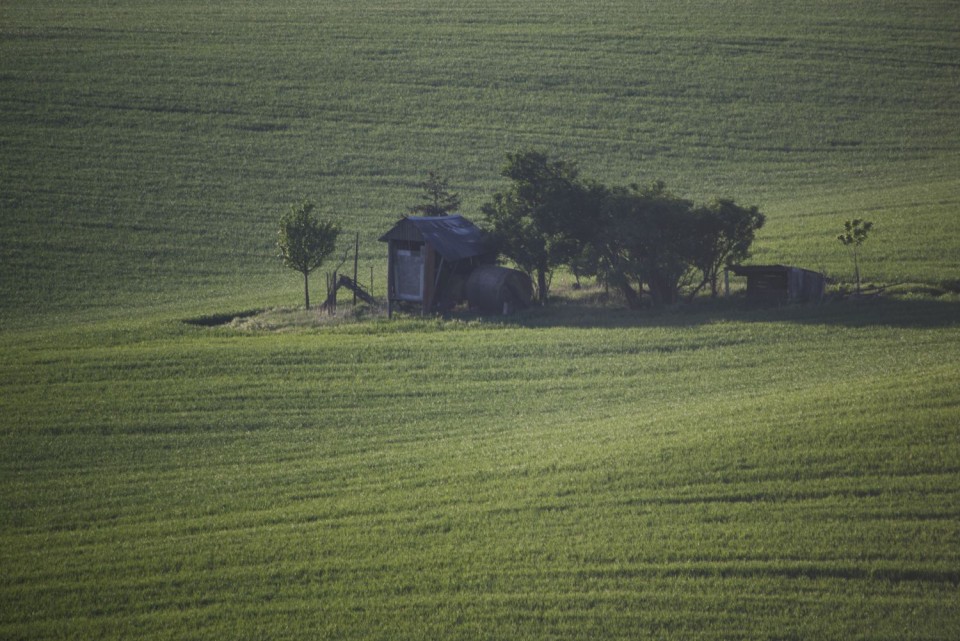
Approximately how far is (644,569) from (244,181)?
5021cm

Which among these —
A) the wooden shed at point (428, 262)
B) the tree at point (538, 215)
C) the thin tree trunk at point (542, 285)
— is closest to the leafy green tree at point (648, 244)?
the tree at point (538, 215)

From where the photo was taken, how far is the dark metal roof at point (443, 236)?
124ft

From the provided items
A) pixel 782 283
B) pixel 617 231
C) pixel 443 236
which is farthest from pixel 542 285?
pixel 782 283

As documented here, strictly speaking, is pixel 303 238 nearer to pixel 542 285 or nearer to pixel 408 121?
pixel 542 285

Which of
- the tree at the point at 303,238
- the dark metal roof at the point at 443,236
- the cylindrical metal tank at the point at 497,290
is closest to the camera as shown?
the cylindrical metal tank at the point at 497,290

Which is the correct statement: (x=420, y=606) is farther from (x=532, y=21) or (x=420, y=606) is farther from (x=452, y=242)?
(x=532, y=21)

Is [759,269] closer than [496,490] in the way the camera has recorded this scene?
No

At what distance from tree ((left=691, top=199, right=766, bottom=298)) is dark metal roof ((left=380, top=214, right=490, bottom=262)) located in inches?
318

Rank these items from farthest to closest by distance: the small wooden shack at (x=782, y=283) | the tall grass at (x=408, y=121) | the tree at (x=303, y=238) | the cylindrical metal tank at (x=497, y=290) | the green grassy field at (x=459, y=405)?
the tall grass at (x=408, y=121) < the tree at (x=303, y=238) < the cylindrical metal tank at (x=497, y=290) < the small wooden shack at (x=782, y=283) < the green grassy field at (x=459, y=405)

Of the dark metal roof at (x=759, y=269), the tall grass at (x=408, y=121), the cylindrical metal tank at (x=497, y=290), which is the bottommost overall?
the cylindrical metal tank at (x=497, y=290)

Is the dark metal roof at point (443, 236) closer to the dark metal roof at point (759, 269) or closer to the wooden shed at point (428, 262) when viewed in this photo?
the wooden shed at point (428, 262)

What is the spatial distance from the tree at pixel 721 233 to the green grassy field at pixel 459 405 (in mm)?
1763

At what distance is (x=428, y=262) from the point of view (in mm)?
37750

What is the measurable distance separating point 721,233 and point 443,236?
33.6 feet
